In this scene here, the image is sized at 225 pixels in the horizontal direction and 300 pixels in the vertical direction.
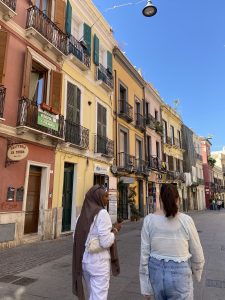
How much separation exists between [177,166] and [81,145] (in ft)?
67.8

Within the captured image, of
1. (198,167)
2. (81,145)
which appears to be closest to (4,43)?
(81,145)

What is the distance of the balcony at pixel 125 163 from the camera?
55.9 feet

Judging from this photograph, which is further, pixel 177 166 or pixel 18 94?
pixel 177 166

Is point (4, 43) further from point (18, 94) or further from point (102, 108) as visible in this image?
point (102, 108)

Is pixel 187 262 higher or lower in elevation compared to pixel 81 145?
lower

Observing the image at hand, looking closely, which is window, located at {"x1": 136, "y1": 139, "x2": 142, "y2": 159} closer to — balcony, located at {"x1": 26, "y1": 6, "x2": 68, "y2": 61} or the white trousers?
balcony, located at {"x1": 26, "y1": 6, "x2": 68, "y2": 61}

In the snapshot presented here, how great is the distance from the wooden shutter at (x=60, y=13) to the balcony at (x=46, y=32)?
0.44m

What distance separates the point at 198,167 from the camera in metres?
41.5

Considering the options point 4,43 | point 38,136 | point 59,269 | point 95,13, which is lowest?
point 59,269

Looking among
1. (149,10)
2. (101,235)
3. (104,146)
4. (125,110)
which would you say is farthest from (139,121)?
(101,235)

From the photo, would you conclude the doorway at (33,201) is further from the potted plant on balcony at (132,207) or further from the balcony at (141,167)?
the balcony at (141,167)

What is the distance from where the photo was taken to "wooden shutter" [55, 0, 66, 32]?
11930 mm

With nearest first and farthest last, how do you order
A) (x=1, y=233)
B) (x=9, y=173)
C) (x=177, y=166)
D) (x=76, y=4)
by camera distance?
1. (x=1, y=233)
2. (x=9, y=173)
3. (x=76, y=4)
4. (x=177, y=166)

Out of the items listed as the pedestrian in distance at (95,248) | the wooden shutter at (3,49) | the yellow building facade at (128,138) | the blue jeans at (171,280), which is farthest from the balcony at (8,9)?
the blue jeans at (171,280)
